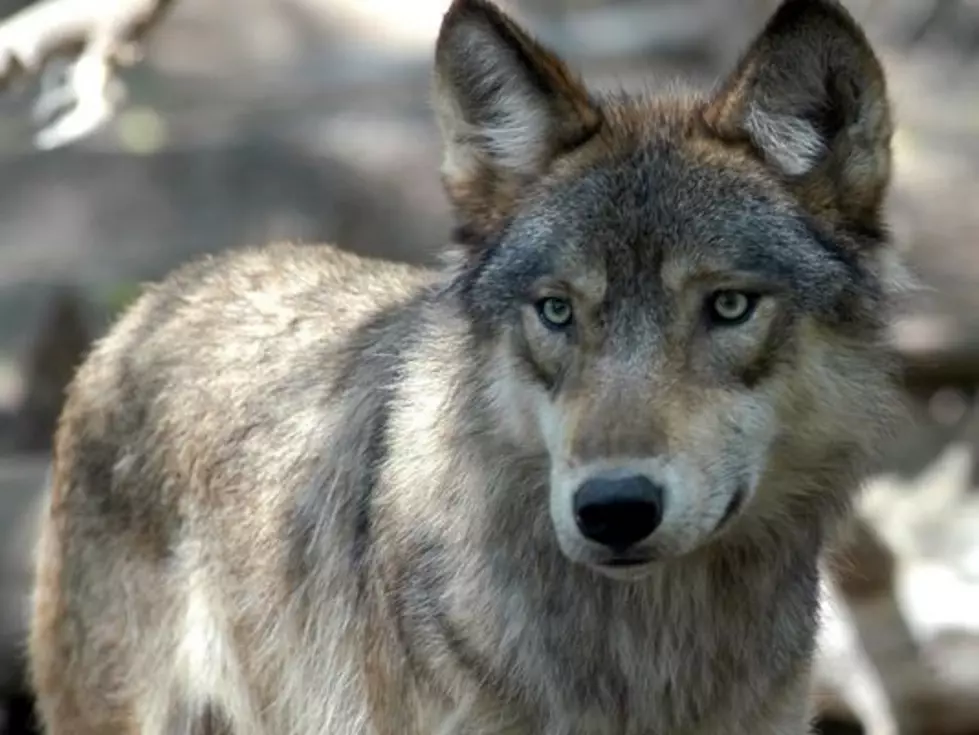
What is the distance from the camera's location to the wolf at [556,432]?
425 centimetres

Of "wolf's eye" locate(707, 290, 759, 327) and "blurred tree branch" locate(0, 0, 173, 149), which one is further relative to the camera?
"blurred tree branch" locate(0, 0, 173, 149)

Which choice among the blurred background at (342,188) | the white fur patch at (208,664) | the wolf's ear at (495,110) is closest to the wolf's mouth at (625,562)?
the wolf's ear at (495,110)

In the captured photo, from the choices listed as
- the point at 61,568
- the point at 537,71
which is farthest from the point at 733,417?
the point at 61,568

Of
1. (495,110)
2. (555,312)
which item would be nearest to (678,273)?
(555,312)

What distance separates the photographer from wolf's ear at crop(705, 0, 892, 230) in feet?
14.4

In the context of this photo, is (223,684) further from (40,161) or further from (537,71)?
(40,161)

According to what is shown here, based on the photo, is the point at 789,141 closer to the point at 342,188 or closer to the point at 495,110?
the point at 495,110

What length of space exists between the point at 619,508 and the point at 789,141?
3.34 feet

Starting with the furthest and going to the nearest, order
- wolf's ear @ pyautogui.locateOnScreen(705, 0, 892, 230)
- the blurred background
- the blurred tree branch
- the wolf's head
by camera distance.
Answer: the blurred background
the blurred tree branch
wolf's ear @ pyautogui.locateOnScreen(705, 0, 892, 230)
the wolf's head

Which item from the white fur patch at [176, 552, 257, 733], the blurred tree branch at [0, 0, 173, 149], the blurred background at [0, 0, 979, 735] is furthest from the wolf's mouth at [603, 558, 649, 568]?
the blurred tree branch at [0, 0, 173, 149]

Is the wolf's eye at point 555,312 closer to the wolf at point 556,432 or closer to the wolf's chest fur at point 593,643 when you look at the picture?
the wolf at point 556,432

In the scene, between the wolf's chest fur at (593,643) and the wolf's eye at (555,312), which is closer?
the wolf's eye at (555,312)

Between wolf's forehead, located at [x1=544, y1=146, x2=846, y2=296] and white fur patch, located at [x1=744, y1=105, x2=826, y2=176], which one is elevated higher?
white fur patch, located at [x1=744, y1=105, x2=826, y2=176]

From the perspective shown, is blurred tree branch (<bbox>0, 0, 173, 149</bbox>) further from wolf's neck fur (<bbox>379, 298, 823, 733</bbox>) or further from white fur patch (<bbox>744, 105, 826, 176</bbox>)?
white fur patch (<bbox>744, 105, 826, 176</bbox>)
